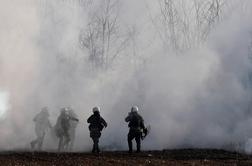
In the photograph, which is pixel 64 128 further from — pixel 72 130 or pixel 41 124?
pixel 41 124

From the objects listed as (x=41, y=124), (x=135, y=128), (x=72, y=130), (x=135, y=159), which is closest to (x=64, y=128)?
(x=72, y=130)

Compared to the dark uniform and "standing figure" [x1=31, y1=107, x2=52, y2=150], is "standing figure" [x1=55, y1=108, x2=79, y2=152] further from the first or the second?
the dark uniform

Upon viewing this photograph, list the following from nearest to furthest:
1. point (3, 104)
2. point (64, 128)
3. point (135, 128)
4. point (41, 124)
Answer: point (135, 128)
point (64, 128)
point (41, 124)
point (3, 104)

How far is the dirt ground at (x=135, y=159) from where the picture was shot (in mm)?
18578

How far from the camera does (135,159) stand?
1972cm

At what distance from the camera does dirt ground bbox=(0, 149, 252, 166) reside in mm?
18578

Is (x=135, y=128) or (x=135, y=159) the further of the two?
(x=135, y=128)

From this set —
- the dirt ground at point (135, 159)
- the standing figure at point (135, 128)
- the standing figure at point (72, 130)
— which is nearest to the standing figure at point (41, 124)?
the standing figure at point (72, 130)

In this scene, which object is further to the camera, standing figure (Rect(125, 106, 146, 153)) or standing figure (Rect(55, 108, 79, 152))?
standing figure (Rect(55, 108, 79, 152))

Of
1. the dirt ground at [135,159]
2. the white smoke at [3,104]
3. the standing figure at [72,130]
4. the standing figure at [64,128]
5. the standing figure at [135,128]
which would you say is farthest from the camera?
the white smoke at [3,104]

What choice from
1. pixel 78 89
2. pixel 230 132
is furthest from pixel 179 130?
pixel 78 89

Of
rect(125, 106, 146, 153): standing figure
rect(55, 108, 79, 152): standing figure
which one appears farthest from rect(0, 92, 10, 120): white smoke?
rect(125, 106, 146, 153): standing figure

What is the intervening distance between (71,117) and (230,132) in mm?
6844

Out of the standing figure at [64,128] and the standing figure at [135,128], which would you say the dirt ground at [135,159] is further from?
the standing figure at [64,128]
